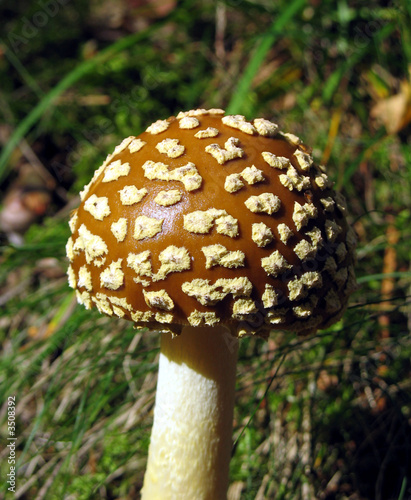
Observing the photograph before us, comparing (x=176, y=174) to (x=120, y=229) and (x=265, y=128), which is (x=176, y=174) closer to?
(x=120, y=229)

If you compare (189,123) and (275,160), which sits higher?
(189,123)

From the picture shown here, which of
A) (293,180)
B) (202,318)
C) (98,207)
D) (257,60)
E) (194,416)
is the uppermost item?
(257,60)

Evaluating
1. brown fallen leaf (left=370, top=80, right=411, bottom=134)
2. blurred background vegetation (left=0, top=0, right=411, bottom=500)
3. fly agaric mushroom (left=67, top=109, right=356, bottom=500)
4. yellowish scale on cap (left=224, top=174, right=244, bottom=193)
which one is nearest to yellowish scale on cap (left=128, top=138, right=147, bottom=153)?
fly agaric mushroom (left=67, top=109, right=356, bottom=500)

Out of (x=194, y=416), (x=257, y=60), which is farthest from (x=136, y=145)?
(x=257, y=60)

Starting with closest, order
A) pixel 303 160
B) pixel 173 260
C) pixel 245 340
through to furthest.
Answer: pixel 173 260 → pixel 303 160 → pixel 245 340

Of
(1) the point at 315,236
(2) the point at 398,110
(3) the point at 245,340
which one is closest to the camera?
(1) the point at 315,236

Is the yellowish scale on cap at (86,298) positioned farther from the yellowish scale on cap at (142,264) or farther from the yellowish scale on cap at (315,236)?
the yellowish scale on cap at (315,236)

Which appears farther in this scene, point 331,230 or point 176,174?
point 331,230

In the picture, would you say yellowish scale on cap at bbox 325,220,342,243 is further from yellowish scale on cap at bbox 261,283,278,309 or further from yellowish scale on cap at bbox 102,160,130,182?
yellowish scale on cap at bbox 102,160,130,182
